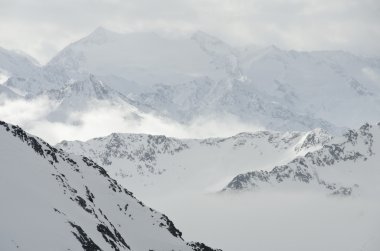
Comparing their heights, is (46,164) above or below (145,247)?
above

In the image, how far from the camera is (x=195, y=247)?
192 m

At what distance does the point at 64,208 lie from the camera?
466ft

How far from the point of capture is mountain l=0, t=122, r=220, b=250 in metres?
118

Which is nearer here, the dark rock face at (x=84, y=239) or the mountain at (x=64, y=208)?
the mountain at (x=64, y=208)

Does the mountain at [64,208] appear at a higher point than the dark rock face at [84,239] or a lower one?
higher

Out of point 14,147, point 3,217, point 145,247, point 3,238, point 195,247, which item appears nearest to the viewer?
point 3,238

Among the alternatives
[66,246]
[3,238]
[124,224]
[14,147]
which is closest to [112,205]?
[124,224]

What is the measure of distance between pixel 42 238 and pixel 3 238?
9005 mm

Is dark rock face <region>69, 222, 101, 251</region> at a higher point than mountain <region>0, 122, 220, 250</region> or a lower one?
lower

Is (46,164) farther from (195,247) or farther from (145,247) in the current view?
(195,247)

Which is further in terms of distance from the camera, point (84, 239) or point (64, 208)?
point (64, 208)

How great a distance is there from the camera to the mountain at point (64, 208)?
4641 inches

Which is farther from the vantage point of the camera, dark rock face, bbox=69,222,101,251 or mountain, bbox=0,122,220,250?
dark rock face, bbox=69,222,101,251

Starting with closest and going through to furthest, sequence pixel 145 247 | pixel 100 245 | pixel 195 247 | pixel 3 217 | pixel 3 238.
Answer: pixel 3 238, pixel 3 217, pixel 100 245, pixel 145 247, pixel 195 247
